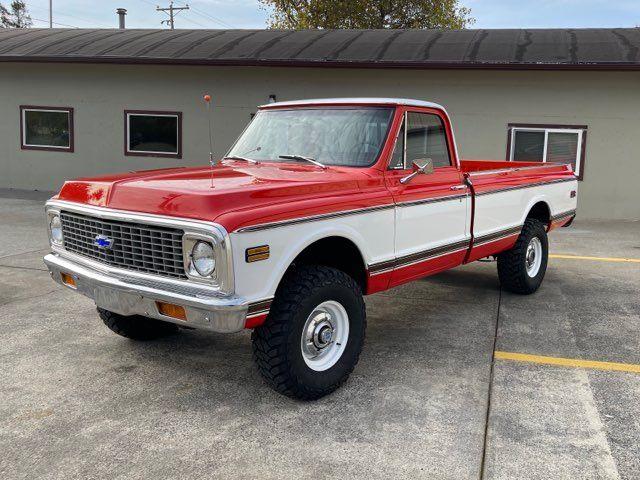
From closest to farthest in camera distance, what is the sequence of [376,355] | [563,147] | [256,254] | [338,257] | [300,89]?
1. [256,254]
2. [338,257]
3. [376,355]
4. [563,147]
5. [300,89]

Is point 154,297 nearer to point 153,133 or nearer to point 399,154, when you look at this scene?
point 399,154

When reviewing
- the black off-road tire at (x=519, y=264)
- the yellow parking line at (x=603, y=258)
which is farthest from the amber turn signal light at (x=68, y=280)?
the yellow parking line at (x=603, y=258)

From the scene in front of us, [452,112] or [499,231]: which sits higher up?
[452,112]

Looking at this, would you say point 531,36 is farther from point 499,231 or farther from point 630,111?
point 499,231

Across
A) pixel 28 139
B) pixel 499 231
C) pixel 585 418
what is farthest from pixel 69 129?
pixel 585 418

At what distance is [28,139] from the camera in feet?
50.2

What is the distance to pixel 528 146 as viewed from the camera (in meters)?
12.2

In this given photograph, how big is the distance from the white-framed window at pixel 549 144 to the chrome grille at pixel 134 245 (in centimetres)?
1015

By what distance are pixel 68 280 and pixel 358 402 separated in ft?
6.73

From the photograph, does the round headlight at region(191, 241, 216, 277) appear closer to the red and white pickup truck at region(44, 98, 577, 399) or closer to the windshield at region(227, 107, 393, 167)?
the red and white pickup truck at region(44, 98, 577, 399)

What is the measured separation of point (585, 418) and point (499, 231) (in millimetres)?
2346

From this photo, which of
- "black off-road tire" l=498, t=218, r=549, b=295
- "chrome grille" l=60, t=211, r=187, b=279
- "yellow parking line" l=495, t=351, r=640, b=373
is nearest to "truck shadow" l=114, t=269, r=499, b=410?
"yellow parking line" l=495, t=351, r=640, b=373

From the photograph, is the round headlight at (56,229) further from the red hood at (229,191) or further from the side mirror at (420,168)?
the side mirror at (420,168)

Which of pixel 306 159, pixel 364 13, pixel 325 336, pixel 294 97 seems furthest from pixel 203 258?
pixel 364 13
